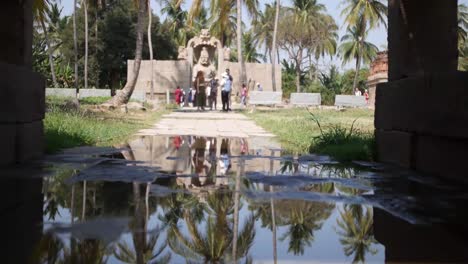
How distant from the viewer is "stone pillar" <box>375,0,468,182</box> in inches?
191

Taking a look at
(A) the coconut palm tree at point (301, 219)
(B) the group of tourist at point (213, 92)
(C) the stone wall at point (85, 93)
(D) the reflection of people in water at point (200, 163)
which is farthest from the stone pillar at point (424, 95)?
(C) the stone wall at point (85, 93)

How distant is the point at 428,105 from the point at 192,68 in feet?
101

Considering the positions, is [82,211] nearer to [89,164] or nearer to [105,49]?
[89,164]

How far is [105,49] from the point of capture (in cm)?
4825

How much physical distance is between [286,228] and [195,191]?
1.21 meters

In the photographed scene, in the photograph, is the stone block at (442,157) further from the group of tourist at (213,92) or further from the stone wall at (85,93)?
the stone wall at (85,93)

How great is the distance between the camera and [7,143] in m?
5.22

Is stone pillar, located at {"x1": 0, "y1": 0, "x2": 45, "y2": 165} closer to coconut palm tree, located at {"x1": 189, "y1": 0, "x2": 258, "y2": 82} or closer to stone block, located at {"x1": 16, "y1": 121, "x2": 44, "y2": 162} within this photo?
stone block, located at {"x1": 16, "y1": 121, "x2": 44, "y2": 162}

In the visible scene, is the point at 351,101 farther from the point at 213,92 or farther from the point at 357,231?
the point at 357,231

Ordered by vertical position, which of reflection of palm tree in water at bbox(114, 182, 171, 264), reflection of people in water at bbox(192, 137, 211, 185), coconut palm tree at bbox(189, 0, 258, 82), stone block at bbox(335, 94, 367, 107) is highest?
coconut palm tree at bbox(189, 0, 258, 82)

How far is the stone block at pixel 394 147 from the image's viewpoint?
18.8 feet

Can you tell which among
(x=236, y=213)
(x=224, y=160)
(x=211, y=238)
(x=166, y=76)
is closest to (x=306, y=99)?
(x=166, y=76)

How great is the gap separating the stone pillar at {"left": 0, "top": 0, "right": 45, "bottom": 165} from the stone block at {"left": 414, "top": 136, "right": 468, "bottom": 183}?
422 cm

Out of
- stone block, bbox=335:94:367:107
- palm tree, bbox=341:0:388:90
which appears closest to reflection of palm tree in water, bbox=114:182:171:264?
stone block, bbox=335:94:367:107
